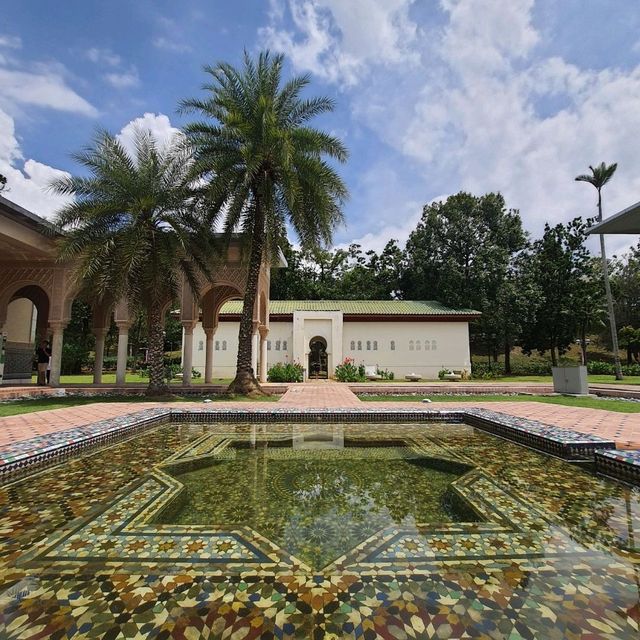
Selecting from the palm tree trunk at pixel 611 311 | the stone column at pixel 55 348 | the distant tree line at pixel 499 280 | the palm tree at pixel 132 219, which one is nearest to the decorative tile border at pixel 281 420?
the palm tree at pixel 132 219

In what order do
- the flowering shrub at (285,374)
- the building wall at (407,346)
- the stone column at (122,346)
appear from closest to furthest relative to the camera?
the stone column at (122,346), the flowering shrub at (285,374), the building wall at (407,346)

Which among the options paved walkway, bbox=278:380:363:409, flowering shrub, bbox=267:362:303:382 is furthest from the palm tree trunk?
flowering shrub, bbox=267:362:303:382

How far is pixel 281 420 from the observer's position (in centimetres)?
908

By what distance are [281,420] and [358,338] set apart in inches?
716

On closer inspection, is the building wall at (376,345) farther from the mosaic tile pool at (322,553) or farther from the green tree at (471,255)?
the mosaic tile pool at (322,553)

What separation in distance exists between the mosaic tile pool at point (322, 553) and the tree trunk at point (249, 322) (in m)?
8.16

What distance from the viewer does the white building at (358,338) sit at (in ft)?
85.6

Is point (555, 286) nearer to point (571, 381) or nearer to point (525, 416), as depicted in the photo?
point (571, 381)

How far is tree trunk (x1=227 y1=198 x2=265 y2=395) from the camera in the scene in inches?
530

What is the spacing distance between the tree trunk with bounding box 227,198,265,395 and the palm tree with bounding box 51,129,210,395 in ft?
5.54

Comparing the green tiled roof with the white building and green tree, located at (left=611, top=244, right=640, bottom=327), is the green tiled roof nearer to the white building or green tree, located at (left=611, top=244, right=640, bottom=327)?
the white building

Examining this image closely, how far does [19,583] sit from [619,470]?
6137 mm

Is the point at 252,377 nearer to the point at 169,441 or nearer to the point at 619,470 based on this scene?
the point at 169,441

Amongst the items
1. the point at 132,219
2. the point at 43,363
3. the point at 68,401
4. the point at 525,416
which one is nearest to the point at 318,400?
the point at 525,416
